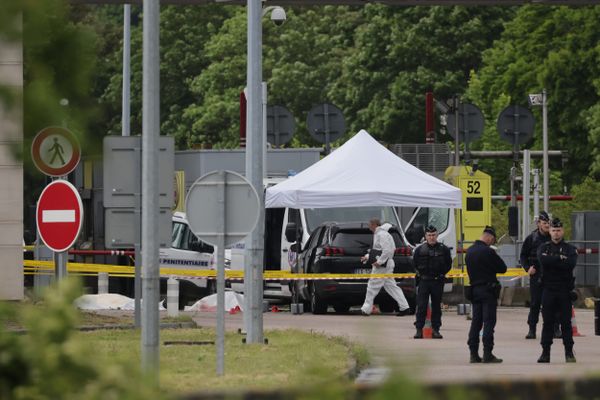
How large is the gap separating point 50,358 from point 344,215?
101ft

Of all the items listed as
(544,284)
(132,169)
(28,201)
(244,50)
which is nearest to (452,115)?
(544,284)

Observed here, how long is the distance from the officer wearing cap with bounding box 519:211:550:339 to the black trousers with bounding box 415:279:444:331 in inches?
49.0

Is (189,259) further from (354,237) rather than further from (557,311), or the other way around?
(557,311)

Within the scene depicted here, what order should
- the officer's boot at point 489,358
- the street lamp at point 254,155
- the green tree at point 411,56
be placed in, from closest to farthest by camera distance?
the officer's boot at point 489,358, the street lamp at point 254,155, the green tree at point 411,56

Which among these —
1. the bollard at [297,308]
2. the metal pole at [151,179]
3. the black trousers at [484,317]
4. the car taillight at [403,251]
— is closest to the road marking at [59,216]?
the black trousers at [484,317]

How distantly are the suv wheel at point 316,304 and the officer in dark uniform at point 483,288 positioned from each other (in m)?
11.5

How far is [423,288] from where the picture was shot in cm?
2673

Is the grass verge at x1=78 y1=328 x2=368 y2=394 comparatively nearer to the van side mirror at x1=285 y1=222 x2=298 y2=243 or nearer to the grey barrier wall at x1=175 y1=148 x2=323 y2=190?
the van side mirror at x1=285 y1=222 x2=298 y2=243

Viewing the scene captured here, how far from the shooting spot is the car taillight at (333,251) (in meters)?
33.1

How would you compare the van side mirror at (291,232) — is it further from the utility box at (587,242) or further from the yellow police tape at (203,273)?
the utility box at (587,242)

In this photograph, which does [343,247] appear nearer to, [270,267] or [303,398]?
[270,267]

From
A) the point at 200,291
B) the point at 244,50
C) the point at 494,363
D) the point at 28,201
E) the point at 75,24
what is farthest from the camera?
the point at 244,50

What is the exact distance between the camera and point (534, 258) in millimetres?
25922

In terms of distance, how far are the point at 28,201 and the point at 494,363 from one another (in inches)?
1836
